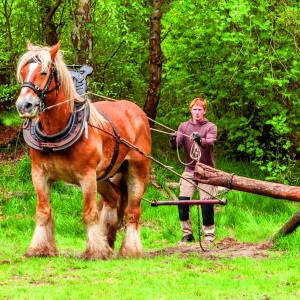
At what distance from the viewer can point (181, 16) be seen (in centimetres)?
1316

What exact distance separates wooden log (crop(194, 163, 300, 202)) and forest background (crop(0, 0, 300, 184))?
4348 millimetres

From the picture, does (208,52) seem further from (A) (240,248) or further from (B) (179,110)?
(A) (240,248)

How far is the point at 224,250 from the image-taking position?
8.30 meters

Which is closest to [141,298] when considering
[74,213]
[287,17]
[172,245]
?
[172,245]

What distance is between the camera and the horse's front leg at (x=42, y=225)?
279 inches

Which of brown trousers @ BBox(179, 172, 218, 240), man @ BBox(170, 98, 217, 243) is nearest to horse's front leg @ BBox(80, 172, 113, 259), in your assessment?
man @ BBox(170, 98, 217, 243)

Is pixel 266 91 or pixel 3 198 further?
pixel 266 91

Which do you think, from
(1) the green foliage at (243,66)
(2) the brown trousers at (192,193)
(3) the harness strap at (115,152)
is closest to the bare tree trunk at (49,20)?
(1) the green foliage at (243,66)

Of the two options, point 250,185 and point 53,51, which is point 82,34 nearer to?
point 53,51

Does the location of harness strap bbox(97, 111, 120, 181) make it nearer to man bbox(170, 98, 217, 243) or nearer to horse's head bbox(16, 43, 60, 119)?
horse's head bbox(16, 43, 60, 119)

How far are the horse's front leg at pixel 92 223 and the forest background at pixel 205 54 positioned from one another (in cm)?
470

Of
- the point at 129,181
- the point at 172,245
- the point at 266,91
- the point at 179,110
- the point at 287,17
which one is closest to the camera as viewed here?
the point at 129,181

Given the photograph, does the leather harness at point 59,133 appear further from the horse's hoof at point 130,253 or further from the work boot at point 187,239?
the work boot at point 187,239

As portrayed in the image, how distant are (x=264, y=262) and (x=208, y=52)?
6.65m
